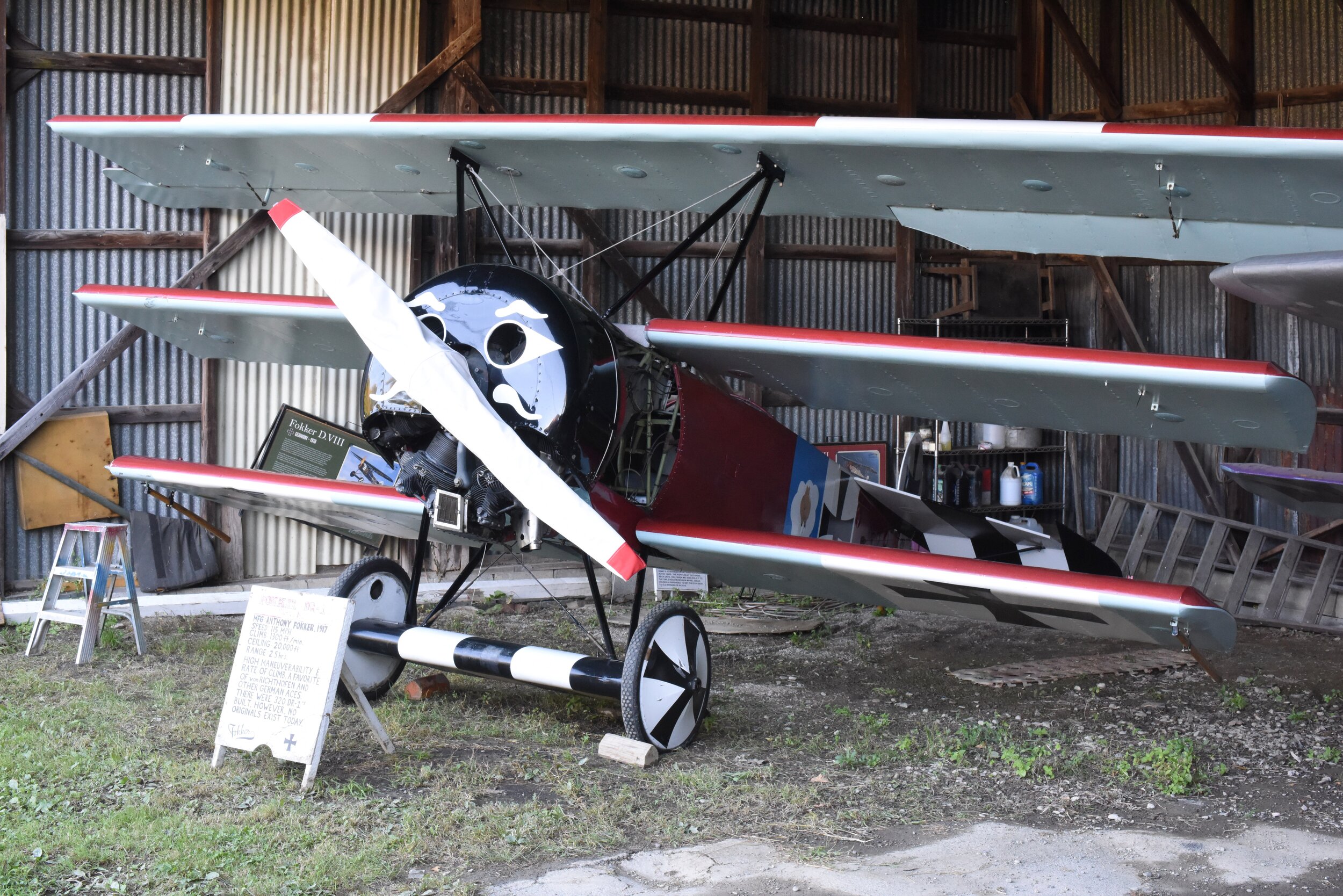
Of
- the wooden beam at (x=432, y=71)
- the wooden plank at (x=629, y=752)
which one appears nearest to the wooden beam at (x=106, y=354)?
the wooden beam at (x=432, y=71)

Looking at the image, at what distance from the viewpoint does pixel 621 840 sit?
3420 mm

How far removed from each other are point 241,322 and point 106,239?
2602mm

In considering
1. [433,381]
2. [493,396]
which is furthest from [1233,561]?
[433,381]

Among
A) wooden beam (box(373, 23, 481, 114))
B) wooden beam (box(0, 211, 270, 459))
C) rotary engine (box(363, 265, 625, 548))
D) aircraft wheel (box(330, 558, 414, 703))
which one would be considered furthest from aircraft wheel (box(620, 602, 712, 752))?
wooden beam (box(373, 23, 481, 114))

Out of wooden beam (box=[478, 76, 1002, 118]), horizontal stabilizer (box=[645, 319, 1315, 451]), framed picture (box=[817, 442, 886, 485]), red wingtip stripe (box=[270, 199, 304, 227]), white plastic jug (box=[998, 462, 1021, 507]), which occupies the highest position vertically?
wooden beam (box=[478, 76, 1002, 118])

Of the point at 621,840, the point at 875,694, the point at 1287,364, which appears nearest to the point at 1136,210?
the point at 875,694

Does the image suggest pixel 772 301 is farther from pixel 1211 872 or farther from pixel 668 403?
pixel 1211 872

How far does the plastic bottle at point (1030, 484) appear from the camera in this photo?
31.8 feet

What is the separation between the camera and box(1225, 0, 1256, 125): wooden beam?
841 centimetres

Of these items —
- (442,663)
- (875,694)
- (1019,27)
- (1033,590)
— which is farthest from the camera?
(1019,27)

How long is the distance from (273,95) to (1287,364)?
26.4 feet

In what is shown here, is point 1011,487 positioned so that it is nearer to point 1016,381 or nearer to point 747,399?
point 747,399

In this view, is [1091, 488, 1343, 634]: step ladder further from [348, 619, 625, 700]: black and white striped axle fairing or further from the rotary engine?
the rotary engine

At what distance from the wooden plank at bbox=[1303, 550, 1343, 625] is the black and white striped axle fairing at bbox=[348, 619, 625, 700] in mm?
5468
